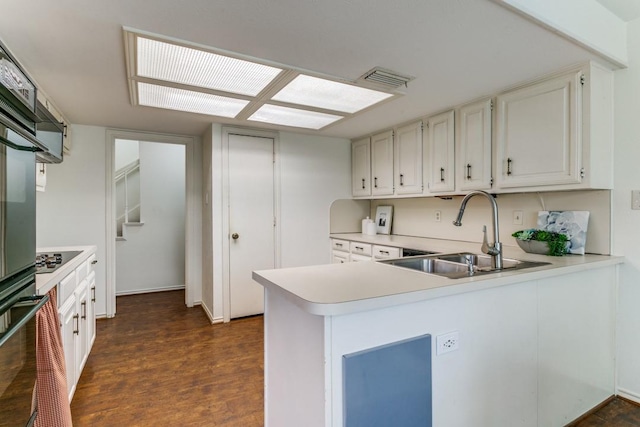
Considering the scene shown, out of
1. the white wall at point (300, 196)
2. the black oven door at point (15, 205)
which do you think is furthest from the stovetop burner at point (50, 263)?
the white wall at point (300, 196)

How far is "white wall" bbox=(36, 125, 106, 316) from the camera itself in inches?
132

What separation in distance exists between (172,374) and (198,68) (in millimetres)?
2150

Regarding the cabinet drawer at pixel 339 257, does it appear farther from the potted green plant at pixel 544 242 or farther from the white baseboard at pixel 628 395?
the white baseboard at pixel 628 395

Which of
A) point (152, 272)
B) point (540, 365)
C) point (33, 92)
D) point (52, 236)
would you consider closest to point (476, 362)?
Result: point (540, 365)

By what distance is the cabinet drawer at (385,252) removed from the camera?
9.83ft

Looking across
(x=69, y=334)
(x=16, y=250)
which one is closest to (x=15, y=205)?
(x=16, y=250)

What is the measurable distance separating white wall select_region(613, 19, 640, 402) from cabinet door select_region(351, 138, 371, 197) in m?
2.25

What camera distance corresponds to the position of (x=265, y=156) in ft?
12.1

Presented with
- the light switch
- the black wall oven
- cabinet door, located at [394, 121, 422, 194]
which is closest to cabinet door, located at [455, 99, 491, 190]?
cabinet door, located at [394, 121, 422, 194]

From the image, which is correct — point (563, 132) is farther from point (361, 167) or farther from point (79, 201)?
point (79, 201)

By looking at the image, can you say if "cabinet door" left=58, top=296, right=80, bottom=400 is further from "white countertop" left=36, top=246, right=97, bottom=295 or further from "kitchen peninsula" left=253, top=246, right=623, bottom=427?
"kitchen peninsula" left=253, top=246, right=623, bottom=427

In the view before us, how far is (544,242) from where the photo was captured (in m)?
2.15

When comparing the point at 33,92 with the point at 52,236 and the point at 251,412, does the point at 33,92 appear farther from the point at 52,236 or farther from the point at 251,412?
the point at 52,236

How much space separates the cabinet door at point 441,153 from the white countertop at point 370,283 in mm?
1162
